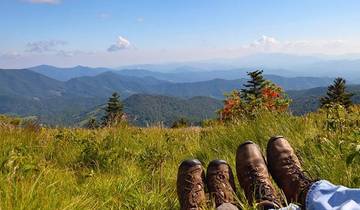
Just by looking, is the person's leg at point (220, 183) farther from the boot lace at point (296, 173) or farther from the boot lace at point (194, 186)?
the boot lace at point (296, 173)

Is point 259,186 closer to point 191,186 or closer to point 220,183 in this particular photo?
point 220,183

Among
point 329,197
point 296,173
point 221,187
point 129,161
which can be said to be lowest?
point 129,161

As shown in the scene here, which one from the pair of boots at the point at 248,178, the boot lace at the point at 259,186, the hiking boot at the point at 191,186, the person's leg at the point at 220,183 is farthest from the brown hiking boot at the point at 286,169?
the hiking boot at the point at 191,186

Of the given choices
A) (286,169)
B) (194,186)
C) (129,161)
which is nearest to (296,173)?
(286,169)

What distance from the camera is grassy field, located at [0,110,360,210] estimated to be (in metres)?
3.88

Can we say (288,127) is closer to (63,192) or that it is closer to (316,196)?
(316,196)

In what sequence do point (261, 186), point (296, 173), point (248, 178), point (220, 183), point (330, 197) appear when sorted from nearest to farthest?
point (330, 197), point (261, 186), point (220, 183), point (296, 173), point (248, 178)

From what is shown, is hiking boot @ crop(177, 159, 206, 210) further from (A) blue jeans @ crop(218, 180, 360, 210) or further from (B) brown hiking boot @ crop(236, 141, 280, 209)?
(A) blue jeans @ crop(218, 180, 360, 210)

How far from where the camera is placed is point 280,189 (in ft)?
15.2

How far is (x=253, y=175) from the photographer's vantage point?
465 cm

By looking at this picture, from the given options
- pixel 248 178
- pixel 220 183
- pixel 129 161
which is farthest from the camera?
pixel 129 161

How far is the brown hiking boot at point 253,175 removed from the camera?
14.0 feet

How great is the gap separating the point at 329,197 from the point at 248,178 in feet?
4.56

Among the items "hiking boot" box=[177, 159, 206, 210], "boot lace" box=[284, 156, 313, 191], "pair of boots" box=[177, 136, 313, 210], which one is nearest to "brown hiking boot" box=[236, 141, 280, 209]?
"pair of boots" box=[177, 136, 313, 210]
